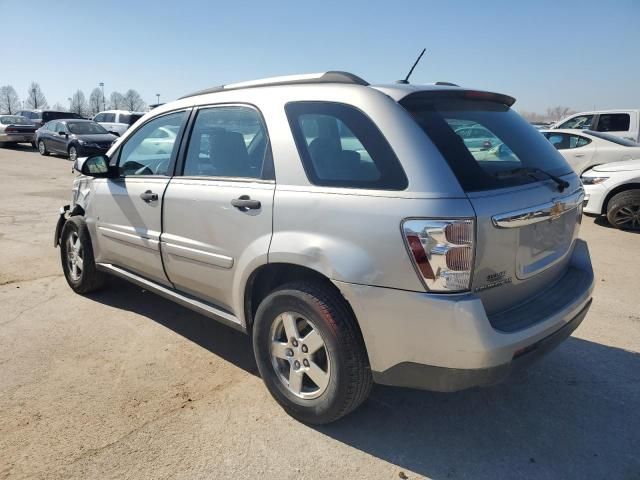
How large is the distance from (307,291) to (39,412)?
1.74m


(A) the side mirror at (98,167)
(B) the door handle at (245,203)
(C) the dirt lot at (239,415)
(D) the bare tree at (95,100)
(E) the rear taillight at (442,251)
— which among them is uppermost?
(D) the bare tree at (95,100)

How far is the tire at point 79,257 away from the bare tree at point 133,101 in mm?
83642

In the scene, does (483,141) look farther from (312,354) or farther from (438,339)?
(312,354)

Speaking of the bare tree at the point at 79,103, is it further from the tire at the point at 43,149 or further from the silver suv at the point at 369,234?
the silver suv at the point at 369,234

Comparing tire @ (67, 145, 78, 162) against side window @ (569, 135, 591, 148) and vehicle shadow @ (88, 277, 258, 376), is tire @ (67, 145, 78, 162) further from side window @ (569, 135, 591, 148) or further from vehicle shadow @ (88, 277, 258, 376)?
side window @ (569, 135, 591, 148)

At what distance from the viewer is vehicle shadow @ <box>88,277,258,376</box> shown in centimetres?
360

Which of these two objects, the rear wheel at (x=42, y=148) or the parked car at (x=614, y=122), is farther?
the rear wheel at (x=42, y=148)

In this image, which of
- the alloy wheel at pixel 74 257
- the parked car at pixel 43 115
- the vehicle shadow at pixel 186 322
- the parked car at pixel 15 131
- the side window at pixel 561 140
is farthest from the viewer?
the parked car at pixel 43 115

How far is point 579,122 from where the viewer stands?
527 inches

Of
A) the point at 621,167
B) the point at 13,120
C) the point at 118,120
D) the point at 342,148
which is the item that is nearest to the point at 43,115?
the point at 13,120

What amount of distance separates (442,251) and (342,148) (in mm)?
786

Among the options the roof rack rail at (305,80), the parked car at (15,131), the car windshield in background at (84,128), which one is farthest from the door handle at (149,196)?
the parked car at (15,131)

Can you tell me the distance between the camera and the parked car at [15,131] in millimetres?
22516

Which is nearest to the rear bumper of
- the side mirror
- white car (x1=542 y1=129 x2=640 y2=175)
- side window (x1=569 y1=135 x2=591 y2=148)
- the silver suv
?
the silver suv
